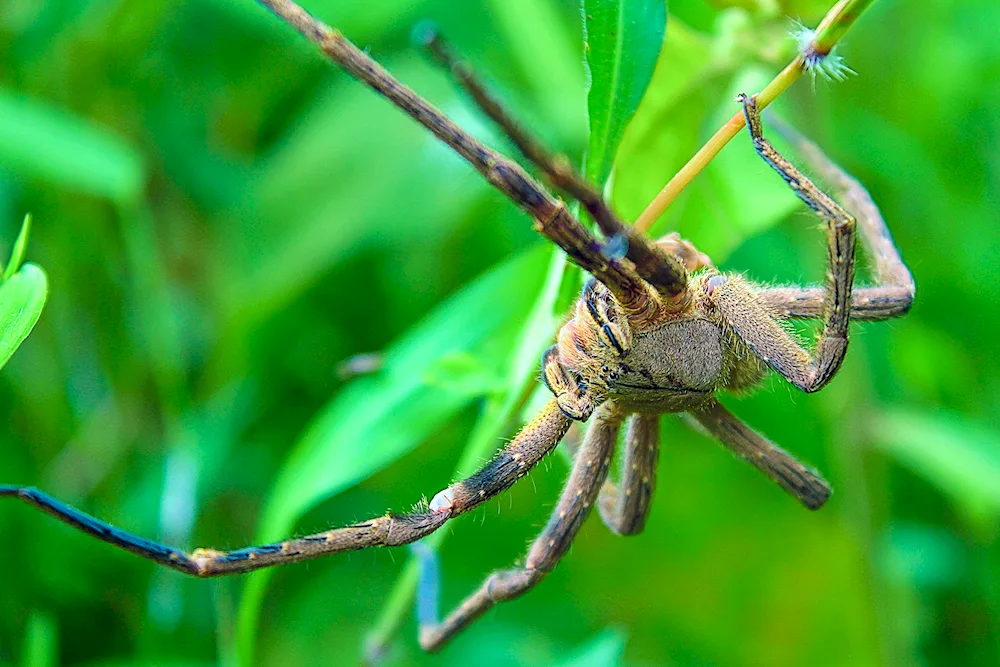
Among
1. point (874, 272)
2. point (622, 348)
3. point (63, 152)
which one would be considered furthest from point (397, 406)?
point (63, 152)

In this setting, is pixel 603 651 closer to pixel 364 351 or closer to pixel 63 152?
pixel 364 351

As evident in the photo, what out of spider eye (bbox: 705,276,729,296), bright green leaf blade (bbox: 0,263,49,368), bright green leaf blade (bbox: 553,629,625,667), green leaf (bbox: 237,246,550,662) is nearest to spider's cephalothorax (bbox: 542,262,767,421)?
spider eye (bbox: 705,276,729,296)

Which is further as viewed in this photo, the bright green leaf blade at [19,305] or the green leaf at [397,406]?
the green leaf at [397,406]

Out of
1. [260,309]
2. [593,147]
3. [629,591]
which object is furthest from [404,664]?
[593,147]

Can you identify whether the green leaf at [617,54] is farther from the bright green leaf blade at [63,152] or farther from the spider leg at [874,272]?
the bright green leaf blade at [63,152]

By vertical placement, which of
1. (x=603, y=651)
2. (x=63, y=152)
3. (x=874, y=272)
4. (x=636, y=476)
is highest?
(x=874, y=272)

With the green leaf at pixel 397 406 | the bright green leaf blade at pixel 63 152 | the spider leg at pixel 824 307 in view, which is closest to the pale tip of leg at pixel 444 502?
the green leaf at pixel 397 406
